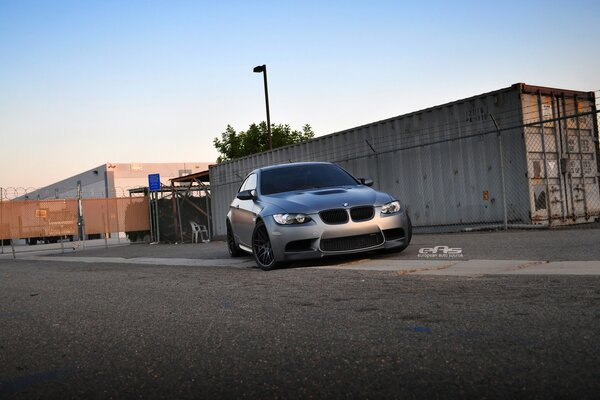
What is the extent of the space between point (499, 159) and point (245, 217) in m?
6.13

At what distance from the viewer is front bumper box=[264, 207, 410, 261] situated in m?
8.11

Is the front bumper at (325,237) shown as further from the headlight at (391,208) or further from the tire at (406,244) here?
the tire at (406,244)

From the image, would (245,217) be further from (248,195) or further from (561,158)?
(561,158)

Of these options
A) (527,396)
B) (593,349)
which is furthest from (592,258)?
(527,396)

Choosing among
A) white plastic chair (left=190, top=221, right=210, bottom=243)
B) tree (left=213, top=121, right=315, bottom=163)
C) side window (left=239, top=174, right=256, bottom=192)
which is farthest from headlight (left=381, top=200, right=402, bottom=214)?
tree (left=213, top=121, right=315, bottom=163)

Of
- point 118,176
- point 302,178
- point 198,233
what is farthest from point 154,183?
point 118,176

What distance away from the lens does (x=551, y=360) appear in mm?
2973

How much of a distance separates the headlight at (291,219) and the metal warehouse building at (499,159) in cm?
579

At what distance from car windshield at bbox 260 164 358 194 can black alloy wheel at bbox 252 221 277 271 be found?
0.86m

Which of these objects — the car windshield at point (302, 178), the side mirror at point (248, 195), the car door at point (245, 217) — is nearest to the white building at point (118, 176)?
the car door at point (245, 217)

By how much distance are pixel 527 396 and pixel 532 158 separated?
11.0 m

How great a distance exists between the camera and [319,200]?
839 cm

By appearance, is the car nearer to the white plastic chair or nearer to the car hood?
the car hood

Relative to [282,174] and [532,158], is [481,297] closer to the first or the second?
[282,174]
